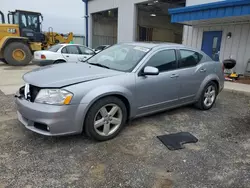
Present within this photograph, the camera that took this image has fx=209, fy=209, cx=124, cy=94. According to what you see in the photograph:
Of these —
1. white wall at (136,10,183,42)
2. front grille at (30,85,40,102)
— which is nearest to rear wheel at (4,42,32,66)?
front grille at (30,85,40,102)

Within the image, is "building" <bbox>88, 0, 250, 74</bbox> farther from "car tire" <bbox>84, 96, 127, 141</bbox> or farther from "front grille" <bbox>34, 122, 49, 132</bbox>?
"front grille" <bbox>34, 122, 49, 132</bbox>

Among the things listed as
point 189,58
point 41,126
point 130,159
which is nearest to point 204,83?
point 189,58

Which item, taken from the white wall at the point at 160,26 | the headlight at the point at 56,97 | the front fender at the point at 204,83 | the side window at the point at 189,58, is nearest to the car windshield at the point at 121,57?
the side window at the point at 189,58

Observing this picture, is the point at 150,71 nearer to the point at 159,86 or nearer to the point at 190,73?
the point at 159,86

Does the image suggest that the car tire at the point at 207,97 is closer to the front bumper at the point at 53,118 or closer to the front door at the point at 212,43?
the front bumper at the point at 53,118

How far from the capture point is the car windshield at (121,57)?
142 inches

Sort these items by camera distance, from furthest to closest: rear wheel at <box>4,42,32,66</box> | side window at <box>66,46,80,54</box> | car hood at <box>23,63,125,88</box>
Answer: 1. rear wheel at <box>4,42,32,66</box>
2. side window at <box>66,46,80,54</box>
3. car hood at <box>23,63,125,88</box>

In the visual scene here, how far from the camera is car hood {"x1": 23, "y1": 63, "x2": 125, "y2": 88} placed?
2875 millimetres

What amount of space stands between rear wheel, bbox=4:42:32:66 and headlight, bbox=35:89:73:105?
10513 millimetres

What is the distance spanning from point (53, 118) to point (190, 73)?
9.34 ft

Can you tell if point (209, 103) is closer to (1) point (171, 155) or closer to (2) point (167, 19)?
(1) point (171, 155)

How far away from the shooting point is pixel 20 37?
12141 millimetres

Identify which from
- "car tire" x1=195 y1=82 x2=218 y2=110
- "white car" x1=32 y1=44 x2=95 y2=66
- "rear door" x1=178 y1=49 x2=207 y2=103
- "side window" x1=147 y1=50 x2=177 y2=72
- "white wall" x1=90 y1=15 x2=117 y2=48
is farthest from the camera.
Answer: "white wall" x1=90 y1=15 x2=117 y2=48

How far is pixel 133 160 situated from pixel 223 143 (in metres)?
1.58
